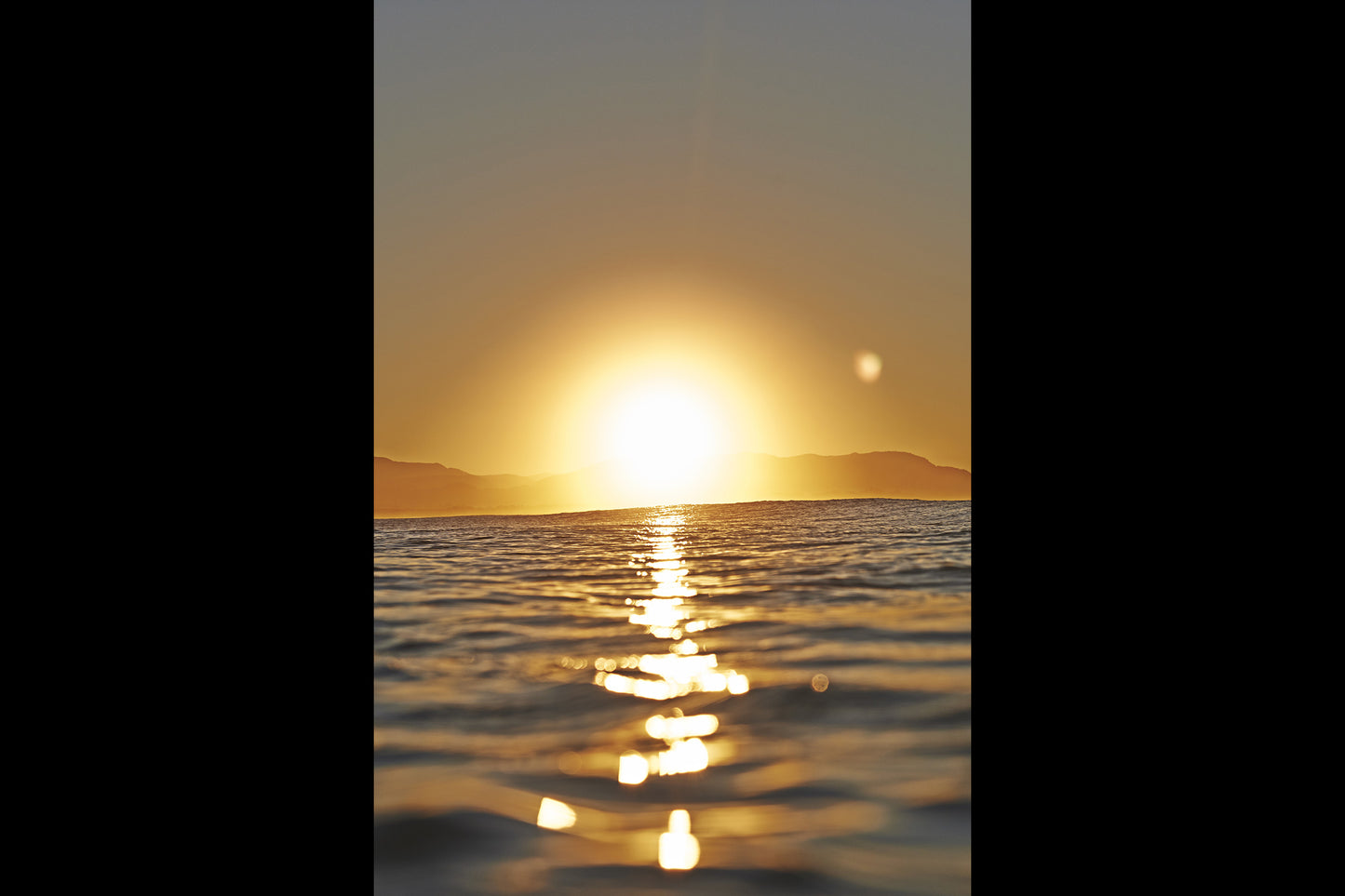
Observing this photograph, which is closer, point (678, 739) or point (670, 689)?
point (678, 739)

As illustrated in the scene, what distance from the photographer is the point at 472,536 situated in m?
17.1

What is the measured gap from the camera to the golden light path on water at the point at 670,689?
2.80 metres

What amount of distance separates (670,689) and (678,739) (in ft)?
2.77

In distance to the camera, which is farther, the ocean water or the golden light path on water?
the golden light path on water

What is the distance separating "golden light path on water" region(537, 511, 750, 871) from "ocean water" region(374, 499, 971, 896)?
0.01 metres

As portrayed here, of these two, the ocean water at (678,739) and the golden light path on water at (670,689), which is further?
the golden light path on water at (670,689)

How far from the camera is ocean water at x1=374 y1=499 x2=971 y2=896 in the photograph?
2.55 metres

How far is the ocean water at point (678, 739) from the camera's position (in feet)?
8.36

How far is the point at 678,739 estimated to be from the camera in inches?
144

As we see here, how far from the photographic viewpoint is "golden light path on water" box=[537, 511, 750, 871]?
9.18ft

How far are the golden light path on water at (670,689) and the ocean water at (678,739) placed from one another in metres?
0.01
